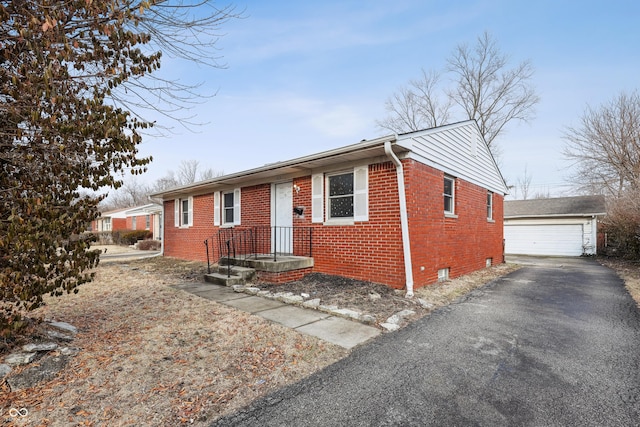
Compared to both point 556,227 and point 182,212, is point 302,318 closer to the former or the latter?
point 182,212

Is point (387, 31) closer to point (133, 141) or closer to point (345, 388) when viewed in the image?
point (133, 141)

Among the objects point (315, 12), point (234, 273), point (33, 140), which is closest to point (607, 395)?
point (33, 140)

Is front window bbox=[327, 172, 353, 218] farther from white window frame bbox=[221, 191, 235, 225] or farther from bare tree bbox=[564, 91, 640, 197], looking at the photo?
bare tree bbox=[564, 91, 640, 197]

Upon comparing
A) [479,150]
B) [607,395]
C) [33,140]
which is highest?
[479,150]

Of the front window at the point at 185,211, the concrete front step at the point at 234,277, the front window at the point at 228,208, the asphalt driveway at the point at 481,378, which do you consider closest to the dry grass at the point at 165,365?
the asphalt driveway at the point at 481,378

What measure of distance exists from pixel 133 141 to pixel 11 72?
1.08 metres

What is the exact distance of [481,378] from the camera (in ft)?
10.1

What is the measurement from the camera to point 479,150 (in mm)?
10227

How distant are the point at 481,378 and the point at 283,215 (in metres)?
6.56

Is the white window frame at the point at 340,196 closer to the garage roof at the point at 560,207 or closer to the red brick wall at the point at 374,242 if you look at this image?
the red brick wall at the point at 374,242

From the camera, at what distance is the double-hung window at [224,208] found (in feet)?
35.2

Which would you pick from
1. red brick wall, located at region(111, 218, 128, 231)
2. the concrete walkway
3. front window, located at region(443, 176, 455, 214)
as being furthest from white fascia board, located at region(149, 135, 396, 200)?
red brick wall, located at region(111, 218, 128, 231)

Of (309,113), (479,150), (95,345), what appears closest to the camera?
(95,345)

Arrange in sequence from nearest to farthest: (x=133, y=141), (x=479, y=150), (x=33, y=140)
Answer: (x=33, y=140), (x=133, y=141), (x=479, y=150)
